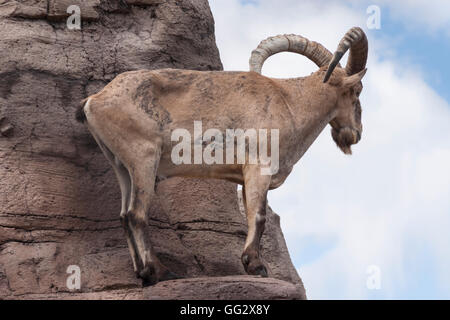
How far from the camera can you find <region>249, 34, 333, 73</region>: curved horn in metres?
11.4

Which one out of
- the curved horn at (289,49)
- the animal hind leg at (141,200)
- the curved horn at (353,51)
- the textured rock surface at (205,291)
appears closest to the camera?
the textured rock surface at (205,291)

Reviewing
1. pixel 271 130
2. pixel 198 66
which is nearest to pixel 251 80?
pixel 271 130

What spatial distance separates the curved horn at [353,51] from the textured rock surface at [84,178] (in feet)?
7.11

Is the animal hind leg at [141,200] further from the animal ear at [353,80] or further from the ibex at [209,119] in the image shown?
the animal ear at [353,80]

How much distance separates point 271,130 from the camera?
10070 millimetres

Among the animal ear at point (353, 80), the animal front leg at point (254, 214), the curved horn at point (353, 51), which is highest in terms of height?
the curved horn at point (353, 51)

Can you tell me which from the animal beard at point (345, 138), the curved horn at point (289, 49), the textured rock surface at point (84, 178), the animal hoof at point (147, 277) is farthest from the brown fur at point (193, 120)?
the textured rock surface at point (84, 178)

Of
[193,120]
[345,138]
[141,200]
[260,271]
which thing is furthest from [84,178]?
[345,138]

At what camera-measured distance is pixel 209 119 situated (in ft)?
32.7

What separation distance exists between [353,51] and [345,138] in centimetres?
111

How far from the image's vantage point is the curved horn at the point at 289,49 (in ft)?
37.4

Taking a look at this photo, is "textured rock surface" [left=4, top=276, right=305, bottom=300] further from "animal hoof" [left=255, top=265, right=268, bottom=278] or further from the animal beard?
the animal beard

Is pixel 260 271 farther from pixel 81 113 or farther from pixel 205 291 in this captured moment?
pixel 81 113
